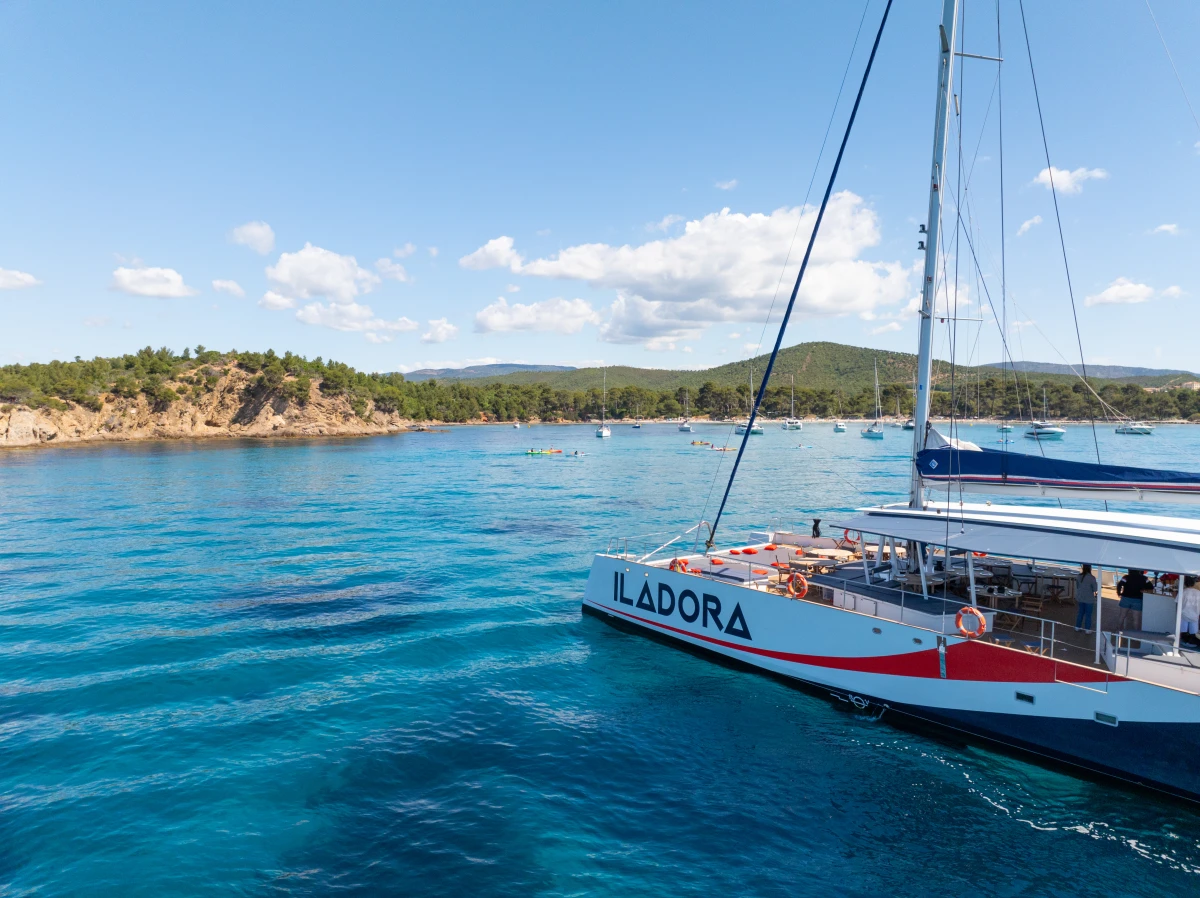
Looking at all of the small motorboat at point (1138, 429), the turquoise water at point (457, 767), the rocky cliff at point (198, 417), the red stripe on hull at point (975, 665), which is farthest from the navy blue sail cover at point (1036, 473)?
the small motorboat at point (1138, 429)

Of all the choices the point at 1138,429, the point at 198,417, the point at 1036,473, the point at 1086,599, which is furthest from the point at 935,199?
the point at 1138,429

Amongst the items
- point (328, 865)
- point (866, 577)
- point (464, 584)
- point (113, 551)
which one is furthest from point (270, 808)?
point (113, 551)

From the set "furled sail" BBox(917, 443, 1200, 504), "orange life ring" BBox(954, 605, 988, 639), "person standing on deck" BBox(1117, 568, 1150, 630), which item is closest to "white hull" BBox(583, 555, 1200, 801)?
"orange life ring" BBox(954, 605, 988, 639)

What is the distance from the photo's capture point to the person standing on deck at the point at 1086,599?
42.7ft

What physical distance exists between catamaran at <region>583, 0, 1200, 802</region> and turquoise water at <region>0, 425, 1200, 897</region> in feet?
2.58

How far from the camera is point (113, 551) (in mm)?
31812

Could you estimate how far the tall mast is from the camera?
48.6 feet

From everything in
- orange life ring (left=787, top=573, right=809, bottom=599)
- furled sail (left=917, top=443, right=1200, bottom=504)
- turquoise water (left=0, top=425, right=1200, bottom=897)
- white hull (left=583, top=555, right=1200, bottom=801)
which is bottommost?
turquoise water (left=0, top=425, right=1200, bottom=897)

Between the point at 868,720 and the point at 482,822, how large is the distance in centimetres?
830

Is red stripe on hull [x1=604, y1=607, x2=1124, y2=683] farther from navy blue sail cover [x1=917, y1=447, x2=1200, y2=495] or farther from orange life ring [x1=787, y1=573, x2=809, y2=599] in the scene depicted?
navy blue sail cover [x1=917, y1=447, x2=1200, y2=495]

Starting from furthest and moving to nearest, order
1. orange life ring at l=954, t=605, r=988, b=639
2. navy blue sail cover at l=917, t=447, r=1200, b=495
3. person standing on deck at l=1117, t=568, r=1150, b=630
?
navy blue sail cover at l=917, t=447, r=1200, b=495, person standing on deck at l=1117, t=568, r=1150, b=630, orange life ring at l=954, t=605, r=988, b=639

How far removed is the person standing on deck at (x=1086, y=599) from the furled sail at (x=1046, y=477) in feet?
5.82

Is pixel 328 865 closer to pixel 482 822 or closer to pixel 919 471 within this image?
pixel 482 822

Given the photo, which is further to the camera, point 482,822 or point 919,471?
point 919,471
